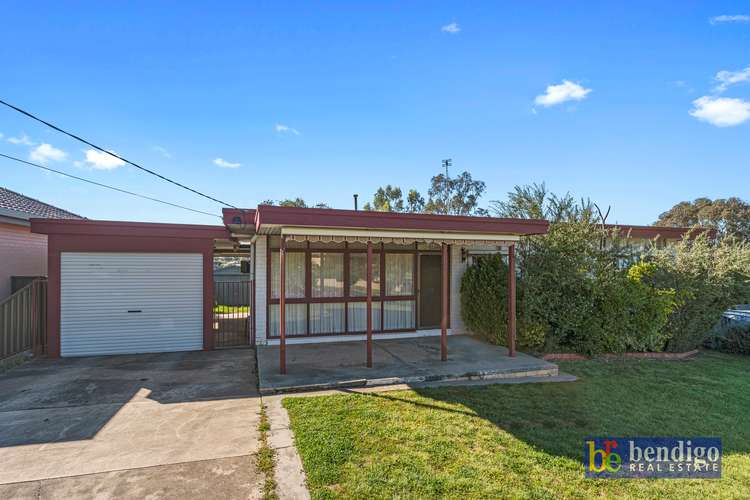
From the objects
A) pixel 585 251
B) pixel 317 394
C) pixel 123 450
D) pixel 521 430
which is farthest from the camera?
pixel 585 251

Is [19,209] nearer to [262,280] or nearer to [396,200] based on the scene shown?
[262,280]

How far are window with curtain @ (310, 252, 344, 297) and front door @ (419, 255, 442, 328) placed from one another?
1994 millimetres

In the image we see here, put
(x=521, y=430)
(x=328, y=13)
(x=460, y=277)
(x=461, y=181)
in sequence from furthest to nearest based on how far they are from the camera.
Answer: (x=461, y=181) → (x=460, y=277) → (x=328, y=13) → (x=521, y=430)

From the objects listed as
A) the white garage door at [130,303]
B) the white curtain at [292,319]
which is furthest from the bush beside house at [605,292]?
the white garage door at [130,303]

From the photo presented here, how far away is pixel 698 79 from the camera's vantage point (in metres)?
8.22

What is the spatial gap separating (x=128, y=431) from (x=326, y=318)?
451 cm

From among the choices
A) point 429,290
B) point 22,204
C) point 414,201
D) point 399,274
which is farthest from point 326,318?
point 414,201

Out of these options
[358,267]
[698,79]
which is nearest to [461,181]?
[698,79]

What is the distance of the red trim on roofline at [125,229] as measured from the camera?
6.87 metres

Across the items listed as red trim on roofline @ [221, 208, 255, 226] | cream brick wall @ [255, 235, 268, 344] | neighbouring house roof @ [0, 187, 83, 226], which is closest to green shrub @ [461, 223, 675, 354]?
cream brick wall @ [255, 235, 268, 344]

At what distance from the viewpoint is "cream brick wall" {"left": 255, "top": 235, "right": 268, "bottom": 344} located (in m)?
7.59

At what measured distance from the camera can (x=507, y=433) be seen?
3.88 meters

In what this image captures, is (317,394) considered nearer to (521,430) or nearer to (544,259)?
(521,430)

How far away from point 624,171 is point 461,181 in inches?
711
